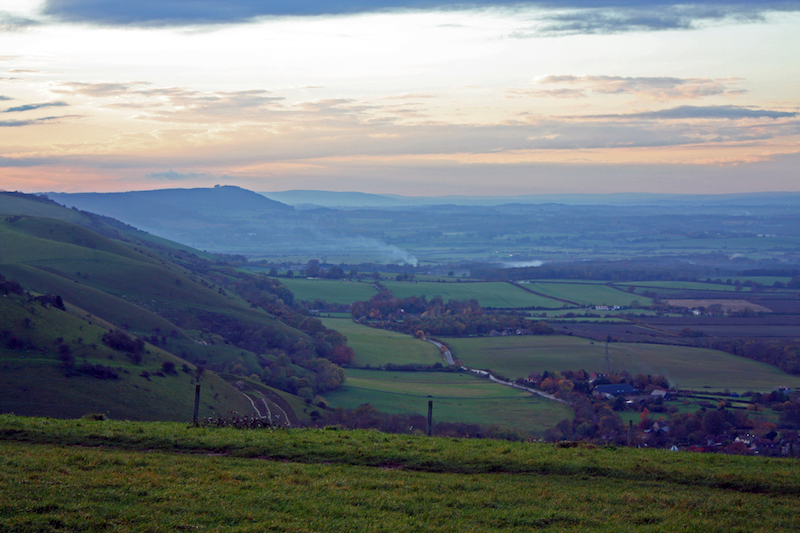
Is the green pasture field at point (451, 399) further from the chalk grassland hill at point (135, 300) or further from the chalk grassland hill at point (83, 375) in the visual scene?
the chalk grassland hill at point (83, 375)

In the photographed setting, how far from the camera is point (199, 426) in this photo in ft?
60.0

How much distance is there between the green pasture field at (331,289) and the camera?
13325 cm

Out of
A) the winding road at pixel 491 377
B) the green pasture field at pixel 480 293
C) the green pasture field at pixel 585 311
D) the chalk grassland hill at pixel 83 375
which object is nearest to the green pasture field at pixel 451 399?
the winding road at pixel 491 377

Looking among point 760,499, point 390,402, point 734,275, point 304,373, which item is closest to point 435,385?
point 390,402

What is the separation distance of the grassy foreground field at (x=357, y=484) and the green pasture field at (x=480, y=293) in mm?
108894

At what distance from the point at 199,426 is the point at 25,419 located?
203 inches

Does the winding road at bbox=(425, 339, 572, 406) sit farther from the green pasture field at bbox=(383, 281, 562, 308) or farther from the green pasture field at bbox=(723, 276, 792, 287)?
the green pasture field at bbox=(723, 276, 792, 287)

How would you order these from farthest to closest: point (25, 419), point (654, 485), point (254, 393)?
point (254, 393)
point (25, 419)
point (654, 485)

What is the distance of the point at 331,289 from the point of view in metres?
142

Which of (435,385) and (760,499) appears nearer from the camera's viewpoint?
(760,499)

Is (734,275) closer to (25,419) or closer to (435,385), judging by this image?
(435,385)

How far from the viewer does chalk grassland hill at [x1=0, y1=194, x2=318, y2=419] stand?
69125mm

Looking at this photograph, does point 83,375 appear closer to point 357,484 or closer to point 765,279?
point 357,484

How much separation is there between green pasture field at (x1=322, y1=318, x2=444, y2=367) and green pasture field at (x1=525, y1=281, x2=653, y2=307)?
4856cm
